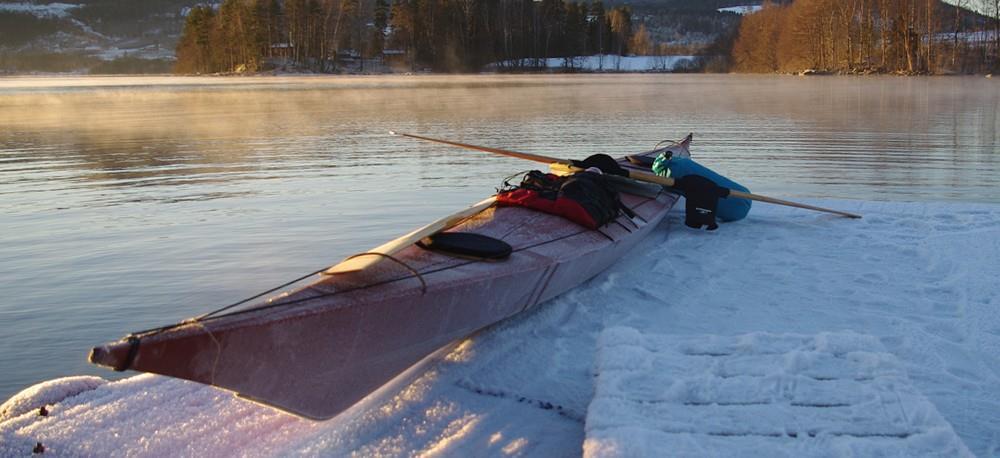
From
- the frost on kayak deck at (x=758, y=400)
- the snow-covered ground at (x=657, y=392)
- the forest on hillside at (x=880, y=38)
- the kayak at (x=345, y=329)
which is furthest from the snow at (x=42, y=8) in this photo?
the frost on kayak deck at (x=758, y=400)

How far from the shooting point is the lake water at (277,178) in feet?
16.2

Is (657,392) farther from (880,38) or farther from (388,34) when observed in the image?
(388,34)

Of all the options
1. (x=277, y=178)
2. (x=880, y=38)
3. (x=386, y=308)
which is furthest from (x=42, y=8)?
(x=386, y=308)

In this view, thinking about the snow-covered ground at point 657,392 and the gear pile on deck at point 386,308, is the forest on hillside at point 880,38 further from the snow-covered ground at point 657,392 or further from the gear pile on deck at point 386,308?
the gear pile on deck at point 386,308

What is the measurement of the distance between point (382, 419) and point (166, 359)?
37.6 inches

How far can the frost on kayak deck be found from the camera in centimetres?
270

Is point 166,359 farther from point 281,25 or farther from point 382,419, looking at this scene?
point 281,25

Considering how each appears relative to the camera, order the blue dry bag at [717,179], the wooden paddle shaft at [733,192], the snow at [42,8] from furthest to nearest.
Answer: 1. the snow at [42,8]
2. the blue dry bag at [717,179]
3. the wooden paddle shaft at [733,192]

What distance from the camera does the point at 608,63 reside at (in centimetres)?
7844

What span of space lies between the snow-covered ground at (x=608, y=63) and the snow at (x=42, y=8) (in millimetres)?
147522

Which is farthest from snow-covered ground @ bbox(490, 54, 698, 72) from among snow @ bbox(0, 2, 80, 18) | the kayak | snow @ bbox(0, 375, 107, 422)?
snow @ bbox(0, 2, 80, 18)

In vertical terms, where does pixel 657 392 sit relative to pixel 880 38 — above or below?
below

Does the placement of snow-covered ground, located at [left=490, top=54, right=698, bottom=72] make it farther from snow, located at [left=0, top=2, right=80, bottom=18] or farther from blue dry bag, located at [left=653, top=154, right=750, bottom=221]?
snow, located at [left=0, top=2, right=80, bottom=18]

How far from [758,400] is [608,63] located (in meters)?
77.9
